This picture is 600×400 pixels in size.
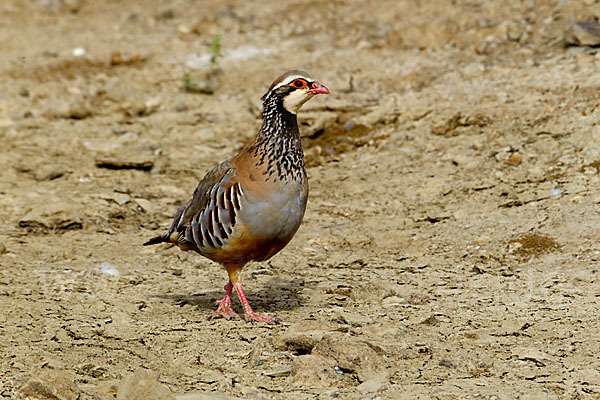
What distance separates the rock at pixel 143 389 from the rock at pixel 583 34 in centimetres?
647

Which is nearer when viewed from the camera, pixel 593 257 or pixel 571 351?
pixel 571 351

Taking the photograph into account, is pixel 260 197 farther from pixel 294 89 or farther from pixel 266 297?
pixel 266 297

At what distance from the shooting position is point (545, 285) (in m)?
5.37

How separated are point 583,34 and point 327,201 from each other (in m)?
3.47

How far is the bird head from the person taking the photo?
4.98 metres

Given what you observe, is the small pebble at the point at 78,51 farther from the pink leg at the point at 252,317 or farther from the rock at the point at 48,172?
the pink leg at the point at 252,317

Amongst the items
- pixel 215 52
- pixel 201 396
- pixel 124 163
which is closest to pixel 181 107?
pixel 215 52

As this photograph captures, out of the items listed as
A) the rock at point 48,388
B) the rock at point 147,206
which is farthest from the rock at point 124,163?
the rock at point 48,388

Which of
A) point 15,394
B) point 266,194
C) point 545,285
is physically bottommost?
point 545,285

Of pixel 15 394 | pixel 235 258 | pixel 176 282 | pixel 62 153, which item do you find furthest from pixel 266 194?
pixel 62 153

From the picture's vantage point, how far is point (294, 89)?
5000 millimetres

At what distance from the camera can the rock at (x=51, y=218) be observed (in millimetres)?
6711

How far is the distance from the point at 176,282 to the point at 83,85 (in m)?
5.01

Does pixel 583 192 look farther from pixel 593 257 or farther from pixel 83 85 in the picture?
pixel 83 85
